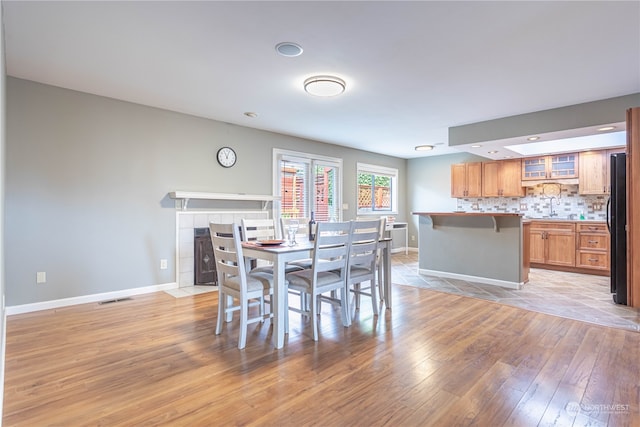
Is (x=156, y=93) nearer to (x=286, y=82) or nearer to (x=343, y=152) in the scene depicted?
(x=286, y=82)

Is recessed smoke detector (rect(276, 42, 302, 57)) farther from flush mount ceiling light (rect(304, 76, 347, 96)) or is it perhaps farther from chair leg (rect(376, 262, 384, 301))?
chair leg (rect(376, 262, 384, 301))

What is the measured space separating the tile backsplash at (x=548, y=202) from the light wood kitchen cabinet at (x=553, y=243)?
0.44m

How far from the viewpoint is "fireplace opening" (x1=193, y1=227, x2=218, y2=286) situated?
4.59 meters

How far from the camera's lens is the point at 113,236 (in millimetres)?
3953

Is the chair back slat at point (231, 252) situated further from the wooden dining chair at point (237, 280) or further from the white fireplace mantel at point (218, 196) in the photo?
the white fireplace mantel at point (218, 196)

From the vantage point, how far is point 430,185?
8.13m

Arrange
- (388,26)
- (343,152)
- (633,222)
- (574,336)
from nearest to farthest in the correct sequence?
(388,26), (574,336), (633,222), (343,152)

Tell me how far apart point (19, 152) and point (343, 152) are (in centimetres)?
497

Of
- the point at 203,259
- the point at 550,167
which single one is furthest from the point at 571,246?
the point at 203,259

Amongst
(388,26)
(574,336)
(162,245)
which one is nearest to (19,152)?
(162,245)

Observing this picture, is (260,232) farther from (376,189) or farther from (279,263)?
(376,189)

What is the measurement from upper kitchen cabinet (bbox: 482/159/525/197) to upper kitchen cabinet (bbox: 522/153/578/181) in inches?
6.0

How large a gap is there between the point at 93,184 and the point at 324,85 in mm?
2821

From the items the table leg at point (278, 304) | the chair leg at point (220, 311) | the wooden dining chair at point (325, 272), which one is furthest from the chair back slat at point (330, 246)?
the chair leg at point (220, 311)
